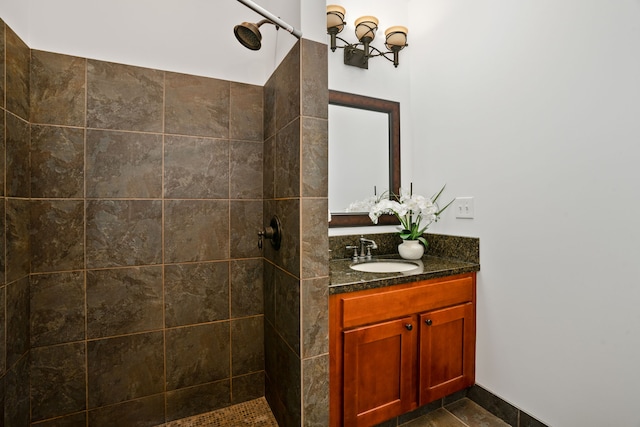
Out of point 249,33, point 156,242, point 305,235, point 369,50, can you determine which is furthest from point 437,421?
point 369,50

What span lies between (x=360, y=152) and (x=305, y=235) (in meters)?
1.04

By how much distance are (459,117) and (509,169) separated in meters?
0.48

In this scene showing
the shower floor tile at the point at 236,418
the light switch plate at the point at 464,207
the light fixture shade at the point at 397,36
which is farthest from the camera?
the light fixture shade at the point at 397,36

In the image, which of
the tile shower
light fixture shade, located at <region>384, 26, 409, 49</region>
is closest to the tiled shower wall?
the tile shower

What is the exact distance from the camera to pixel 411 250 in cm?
186

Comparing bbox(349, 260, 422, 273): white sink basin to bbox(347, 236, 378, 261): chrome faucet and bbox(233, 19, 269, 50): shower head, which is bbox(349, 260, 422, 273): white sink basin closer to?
bbox(347, 236, 378, 261): chrome faucet

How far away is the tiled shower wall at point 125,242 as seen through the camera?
1.24 metres

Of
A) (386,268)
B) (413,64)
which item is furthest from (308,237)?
(413,64)

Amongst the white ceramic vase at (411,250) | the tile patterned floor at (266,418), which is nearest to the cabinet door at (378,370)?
the tile patterned floor at (266,418)

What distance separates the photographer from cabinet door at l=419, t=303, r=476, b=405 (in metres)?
1.51

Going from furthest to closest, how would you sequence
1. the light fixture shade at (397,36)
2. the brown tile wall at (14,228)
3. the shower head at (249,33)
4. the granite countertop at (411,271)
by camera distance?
the light fixture shade at (397,36) < the granite countertop at (411,271) < the shower head at (249,33) < the brown tile wall at (14,228)

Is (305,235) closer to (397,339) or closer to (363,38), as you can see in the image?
(397,339)

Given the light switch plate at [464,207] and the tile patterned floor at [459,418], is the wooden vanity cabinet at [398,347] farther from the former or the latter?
the light switch plate at [464,207]

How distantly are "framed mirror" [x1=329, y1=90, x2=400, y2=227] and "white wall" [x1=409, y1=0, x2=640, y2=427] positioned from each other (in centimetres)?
36
